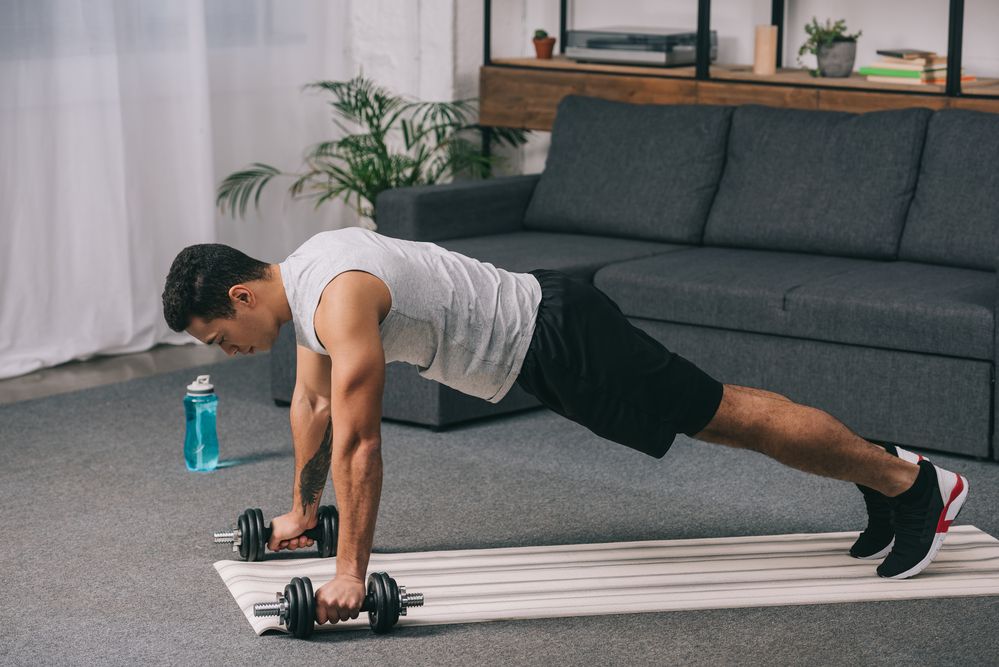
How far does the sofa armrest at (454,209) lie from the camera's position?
441 centimetres

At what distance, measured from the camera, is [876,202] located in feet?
13.4

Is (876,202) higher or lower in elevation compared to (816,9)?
lower

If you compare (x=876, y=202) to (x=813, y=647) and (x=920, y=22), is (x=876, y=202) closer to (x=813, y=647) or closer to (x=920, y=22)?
(x=920, y=22)

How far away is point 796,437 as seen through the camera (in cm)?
265

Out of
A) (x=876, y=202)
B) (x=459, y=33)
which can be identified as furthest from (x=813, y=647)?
(x=459, y=33)

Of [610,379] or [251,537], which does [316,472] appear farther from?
[610,379]

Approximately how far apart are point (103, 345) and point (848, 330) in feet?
8.49

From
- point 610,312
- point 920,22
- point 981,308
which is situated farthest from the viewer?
point 920,22

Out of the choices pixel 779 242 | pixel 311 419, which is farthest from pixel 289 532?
pixel 779 242

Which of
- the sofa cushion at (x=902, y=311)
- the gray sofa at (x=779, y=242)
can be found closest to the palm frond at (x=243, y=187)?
the gray sofa at (x=779, y=242)

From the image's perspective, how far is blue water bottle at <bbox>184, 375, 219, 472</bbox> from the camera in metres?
3.53

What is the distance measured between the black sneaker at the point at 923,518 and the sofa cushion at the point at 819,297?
810 mm

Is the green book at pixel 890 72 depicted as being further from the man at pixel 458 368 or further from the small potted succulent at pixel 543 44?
the man at pixel 458 368

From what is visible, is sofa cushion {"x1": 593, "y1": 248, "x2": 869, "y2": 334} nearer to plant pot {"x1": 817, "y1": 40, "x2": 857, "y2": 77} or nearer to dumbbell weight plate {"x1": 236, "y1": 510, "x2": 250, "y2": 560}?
plant pot {"x1": 817, "y1": 40, "x2": 857, "y2": 77}
